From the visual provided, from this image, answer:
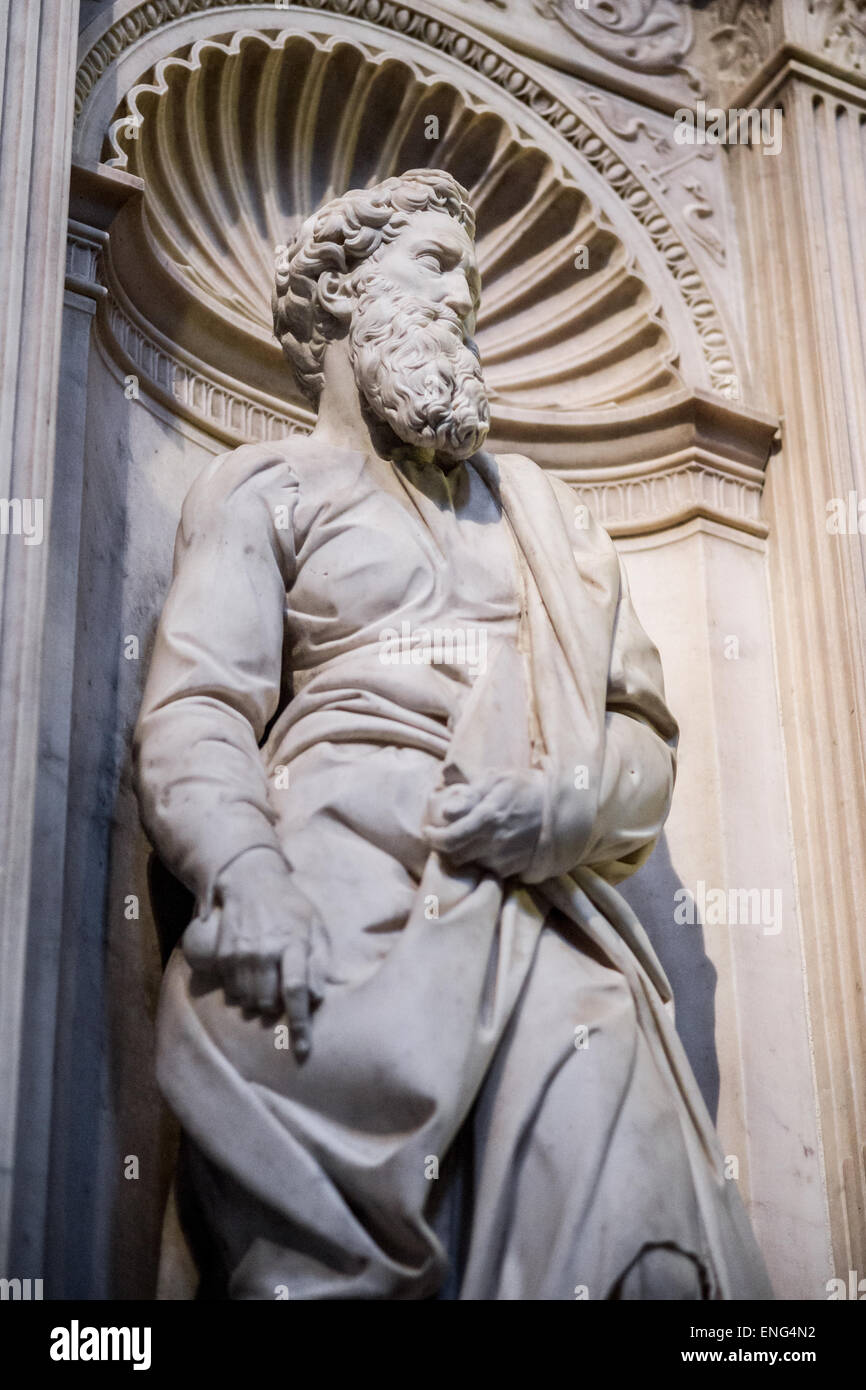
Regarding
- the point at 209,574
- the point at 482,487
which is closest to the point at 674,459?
the point at 482,487

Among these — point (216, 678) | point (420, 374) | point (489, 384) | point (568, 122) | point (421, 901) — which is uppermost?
point (568, 122)

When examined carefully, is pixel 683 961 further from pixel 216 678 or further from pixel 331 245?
pixel 331 245

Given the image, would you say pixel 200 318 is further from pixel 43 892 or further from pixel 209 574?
pixel 43 892

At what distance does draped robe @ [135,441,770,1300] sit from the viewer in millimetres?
2545

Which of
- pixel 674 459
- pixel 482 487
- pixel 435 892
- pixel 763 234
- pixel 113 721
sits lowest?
pixel 435 892

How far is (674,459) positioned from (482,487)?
2.80ft

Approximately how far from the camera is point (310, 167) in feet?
13.9

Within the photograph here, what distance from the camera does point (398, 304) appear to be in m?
3.26

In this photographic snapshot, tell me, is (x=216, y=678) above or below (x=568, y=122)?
below

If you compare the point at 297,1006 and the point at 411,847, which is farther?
the point at 411,847

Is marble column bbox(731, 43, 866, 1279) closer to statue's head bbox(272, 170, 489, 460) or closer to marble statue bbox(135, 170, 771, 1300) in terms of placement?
marble statue bbox(135, 170, 771, 1300)

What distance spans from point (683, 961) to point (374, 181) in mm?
1727

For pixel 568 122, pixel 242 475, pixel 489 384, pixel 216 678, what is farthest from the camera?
pixel 568 122

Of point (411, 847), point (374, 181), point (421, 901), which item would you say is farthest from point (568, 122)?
point (421, 901)
